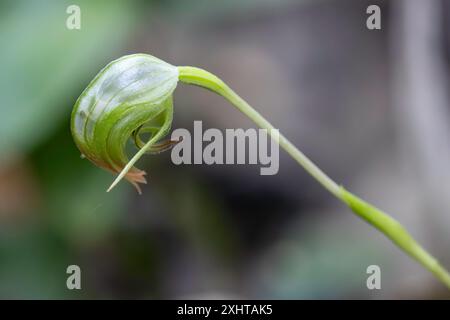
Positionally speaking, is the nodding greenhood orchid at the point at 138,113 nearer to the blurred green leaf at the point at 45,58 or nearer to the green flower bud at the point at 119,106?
the green flower bud at the point at 119,106

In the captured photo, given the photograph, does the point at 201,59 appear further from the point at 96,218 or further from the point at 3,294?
the point at 3,294

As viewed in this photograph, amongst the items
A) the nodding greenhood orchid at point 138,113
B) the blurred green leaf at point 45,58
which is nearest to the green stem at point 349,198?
the nodding greenhood orchid at point 138,113

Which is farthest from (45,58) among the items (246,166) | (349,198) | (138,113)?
(349,198)

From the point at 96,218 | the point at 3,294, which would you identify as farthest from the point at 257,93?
the point at 3,294

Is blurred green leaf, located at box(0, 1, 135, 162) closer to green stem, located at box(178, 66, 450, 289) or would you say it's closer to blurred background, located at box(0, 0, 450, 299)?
blurred background, located at box(0, 0, 450, 299)

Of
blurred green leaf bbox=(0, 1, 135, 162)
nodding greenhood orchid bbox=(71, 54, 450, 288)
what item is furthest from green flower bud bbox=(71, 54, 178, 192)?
blurred green leaf bbox=(0, 1, 135, 162)
